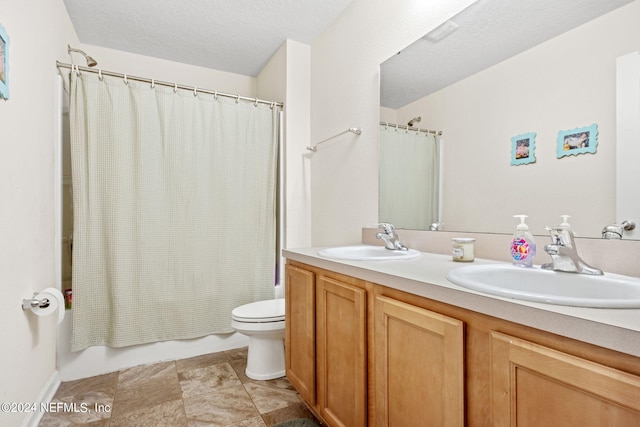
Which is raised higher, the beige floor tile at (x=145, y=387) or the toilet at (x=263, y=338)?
the toilet at (x=263, y=338)

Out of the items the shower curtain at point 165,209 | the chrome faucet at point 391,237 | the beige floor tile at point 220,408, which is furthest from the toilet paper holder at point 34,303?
the chrome faucet at point 391,237

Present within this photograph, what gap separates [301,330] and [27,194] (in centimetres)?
139

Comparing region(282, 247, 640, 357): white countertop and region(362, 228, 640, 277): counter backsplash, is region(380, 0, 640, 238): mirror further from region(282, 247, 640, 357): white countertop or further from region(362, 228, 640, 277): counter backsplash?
region(282, 247, 640, 357): white countertop

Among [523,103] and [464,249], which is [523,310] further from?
[523,103]

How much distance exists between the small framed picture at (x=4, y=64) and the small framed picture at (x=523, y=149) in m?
1.87

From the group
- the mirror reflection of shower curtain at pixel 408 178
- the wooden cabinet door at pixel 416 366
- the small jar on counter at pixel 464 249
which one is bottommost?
the wooden cabinet door at pixel 416 366

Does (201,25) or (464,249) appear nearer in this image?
(464,249)

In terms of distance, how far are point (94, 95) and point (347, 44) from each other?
1.67 m

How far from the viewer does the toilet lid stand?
1897 mm

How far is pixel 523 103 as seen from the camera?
1190mm

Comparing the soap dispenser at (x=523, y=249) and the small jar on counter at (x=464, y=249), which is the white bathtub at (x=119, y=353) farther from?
the soap dispenser at (x=523, y=249)

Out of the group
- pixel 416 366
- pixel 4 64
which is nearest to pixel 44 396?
pixel 4 64

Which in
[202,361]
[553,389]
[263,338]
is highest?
[553,389]

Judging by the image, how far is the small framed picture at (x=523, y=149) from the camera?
45.9 inches
